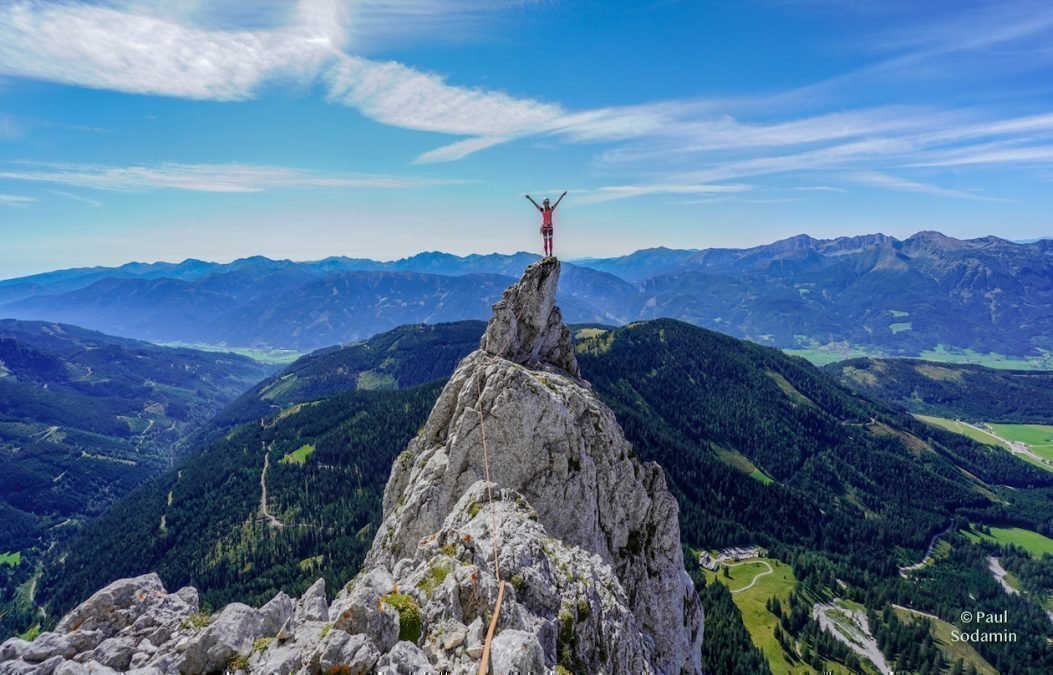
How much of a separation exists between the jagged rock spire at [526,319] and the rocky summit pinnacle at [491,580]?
0.22 m

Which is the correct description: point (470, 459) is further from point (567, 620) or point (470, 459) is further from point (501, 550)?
point (567, 620)

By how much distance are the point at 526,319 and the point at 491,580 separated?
129ft

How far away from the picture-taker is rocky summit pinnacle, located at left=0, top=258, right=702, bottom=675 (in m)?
24.0

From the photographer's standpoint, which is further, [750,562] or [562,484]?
[750,562]

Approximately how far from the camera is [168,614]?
32.5m

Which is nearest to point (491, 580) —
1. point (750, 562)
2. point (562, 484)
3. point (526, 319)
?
point (562, 484)

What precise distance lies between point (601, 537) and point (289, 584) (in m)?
141

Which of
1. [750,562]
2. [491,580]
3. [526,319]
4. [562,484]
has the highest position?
[526,319]

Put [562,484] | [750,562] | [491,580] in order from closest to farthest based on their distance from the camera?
[491,580], [562,484], [750,562]

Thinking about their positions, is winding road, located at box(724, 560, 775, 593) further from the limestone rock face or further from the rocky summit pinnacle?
the rocky summit pinnacle

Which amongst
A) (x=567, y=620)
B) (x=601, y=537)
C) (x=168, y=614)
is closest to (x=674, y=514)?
(x=601, y=537)

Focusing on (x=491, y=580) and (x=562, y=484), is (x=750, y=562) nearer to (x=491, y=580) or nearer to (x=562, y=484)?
(x=562, y=484)

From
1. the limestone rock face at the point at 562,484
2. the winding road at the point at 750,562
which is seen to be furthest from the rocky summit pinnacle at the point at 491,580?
the winding road at the point at 750,562

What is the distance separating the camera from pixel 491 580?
27484 mm
